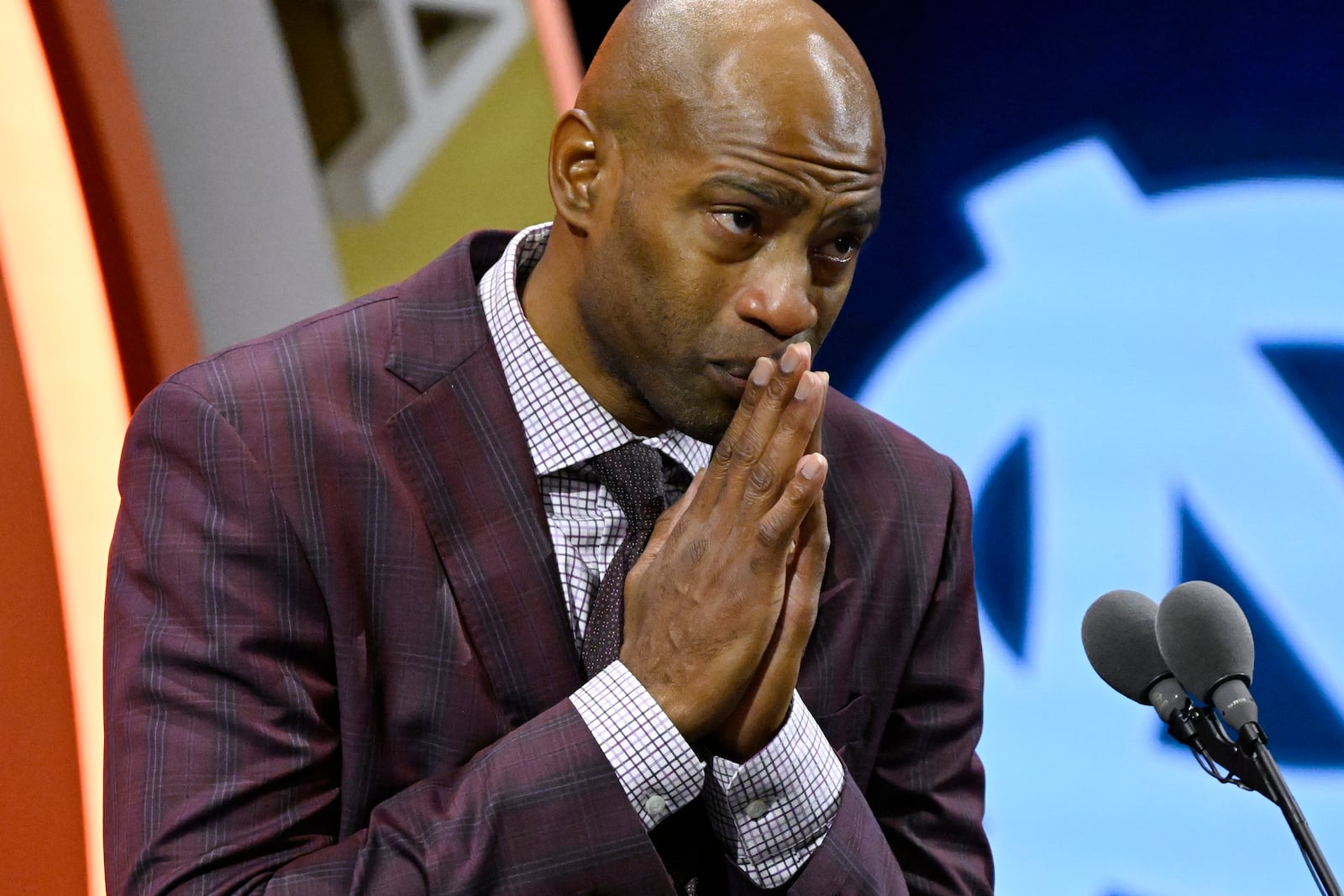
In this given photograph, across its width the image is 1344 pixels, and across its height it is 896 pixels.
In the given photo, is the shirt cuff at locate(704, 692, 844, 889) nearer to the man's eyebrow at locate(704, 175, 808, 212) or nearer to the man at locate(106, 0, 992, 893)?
the man at locate(106, 0, 992, 893)

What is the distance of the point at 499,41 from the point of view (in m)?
3.01

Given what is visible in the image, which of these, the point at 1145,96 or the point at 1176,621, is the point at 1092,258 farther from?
the point at 1176,621

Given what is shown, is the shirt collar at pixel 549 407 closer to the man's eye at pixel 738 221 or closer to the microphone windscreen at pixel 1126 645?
the man's eye at pixel 738 221

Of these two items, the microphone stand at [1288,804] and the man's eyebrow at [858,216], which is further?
the man's eyebrow at [858,216]

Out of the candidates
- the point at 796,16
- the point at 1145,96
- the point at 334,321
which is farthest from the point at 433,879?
the point at 1145,96

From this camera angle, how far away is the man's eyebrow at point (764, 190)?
152cm

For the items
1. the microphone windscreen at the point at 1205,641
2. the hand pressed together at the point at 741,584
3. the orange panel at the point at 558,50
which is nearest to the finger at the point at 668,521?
the hand pressed together at the point at 741,584

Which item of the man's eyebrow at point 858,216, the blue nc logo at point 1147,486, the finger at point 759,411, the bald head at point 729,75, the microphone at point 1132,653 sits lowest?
the blue nc logo at point 1147,486

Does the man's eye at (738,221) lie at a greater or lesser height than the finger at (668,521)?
greater

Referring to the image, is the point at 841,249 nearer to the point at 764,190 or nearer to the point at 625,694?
the point at 764,190

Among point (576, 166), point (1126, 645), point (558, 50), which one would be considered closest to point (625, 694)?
point (1126, 645)

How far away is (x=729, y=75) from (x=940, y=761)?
2.90ft

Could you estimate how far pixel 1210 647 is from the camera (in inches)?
54.6

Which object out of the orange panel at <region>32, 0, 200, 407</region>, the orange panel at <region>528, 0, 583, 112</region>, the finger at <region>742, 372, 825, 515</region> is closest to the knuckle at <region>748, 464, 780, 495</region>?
the finger at <region>742, 372, 825, 515</region>
